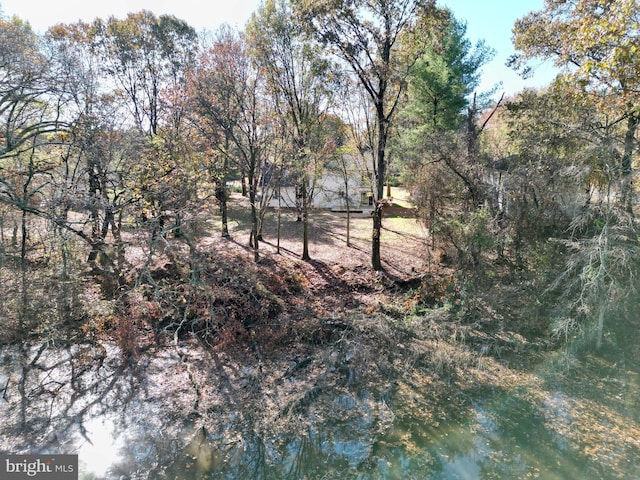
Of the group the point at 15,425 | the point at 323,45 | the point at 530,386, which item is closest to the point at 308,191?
the point at 323,45

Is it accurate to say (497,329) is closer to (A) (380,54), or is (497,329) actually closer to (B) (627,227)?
(B) (627,227)

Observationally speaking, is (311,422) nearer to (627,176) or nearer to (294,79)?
(627,176)

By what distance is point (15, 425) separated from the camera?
7.09 meters

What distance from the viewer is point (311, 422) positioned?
7.37 m

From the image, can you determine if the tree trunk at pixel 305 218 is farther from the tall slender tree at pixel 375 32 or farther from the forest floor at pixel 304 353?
the tall slender tree at pixel 375 32

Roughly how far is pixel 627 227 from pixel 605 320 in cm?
279

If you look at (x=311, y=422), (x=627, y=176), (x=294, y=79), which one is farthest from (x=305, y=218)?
(x=627, y=176)
